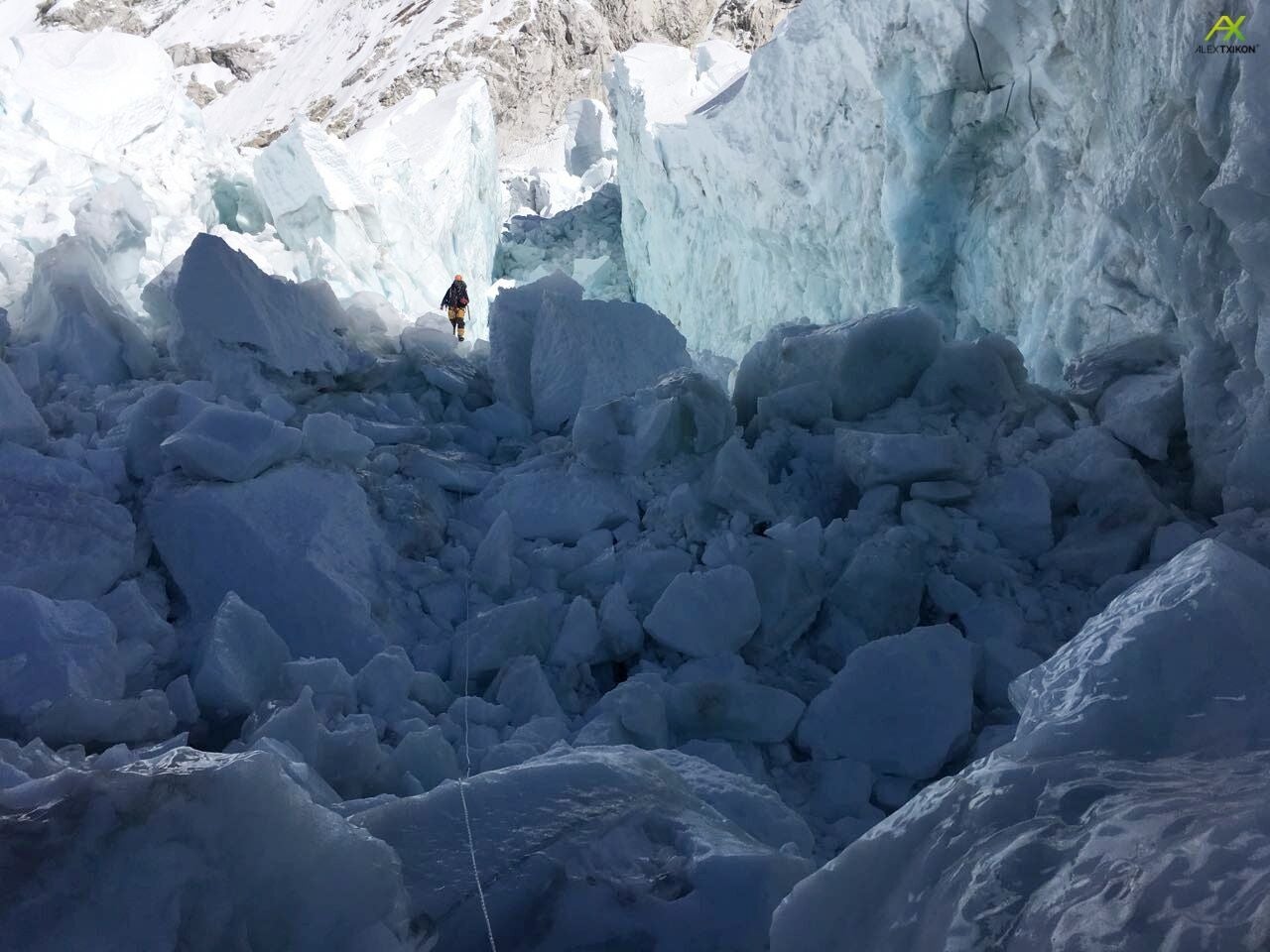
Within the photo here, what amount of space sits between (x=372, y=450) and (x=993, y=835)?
1743 millimetres

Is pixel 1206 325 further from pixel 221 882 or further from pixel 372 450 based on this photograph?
pixel 221 882

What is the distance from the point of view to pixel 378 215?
9.89 m

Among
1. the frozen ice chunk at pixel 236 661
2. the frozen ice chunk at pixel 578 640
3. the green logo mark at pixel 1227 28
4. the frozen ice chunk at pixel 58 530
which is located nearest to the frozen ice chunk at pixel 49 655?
the frozen ice chunk at pixel 236 661

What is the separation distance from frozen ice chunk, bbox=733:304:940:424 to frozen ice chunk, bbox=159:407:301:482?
123cm

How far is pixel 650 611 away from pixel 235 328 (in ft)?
4.66

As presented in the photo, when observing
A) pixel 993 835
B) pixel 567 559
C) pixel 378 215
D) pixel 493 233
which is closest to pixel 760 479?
pixel 567 559

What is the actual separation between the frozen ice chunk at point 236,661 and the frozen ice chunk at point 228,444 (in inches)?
16.4

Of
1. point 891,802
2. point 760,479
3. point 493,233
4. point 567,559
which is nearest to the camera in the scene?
point 891,802

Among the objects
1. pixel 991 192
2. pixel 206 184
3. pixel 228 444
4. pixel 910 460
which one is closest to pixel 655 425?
pixel 910 460

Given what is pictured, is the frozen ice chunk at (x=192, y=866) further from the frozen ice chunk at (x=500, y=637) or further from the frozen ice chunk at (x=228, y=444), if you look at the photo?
the frozen ice chunk at (x=228, y=444)

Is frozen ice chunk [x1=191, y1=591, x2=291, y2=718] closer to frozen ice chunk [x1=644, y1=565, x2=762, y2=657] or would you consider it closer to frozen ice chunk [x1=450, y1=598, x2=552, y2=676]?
frozen ice chunk [x1=450, y1=598, x2=552, y2=676]

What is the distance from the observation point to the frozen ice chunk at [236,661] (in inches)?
57.4

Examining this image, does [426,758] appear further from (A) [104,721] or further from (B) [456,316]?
(B) [456,316]

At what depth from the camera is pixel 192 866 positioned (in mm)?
863
